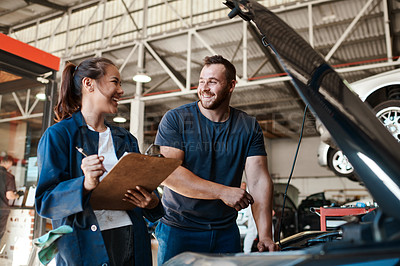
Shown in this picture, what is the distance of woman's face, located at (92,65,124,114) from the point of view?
1413mm

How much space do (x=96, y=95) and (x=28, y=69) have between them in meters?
2.73

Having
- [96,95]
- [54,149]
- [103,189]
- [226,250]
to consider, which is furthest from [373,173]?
[226,250]

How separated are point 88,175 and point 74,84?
21.6 inches

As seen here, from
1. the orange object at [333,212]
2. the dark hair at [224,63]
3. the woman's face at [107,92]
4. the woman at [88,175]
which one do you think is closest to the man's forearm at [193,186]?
the woman at [88,175]

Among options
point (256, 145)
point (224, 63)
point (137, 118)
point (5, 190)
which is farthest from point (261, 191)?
point (137, 118)

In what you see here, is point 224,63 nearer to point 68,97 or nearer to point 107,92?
point 107,92

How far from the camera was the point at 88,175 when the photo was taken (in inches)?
42.0

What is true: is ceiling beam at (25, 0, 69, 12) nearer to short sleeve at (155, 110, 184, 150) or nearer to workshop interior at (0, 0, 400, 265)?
workshop interior at (0, 0, 400, 265)

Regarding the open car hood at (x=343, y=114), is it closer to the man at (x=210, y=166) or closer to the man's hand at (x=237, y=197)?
the man's hand at (x=237, y=197)

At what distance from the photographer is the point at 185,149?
5.97 ft

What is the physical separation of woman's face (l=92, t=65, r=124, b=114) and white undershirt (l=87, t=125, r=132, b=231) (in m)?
0.10

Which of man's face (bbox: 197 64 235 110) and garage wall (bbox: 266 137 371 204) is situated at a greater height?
garage wall (bbox: 266 137 371 204)

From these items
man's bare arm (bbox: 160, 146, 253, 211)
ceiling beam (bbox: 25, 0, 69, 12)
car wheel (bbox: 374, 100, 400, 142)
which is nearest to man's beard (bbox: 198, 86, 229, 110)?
man's bare arm (bbox: 160, 146, 253, 211)

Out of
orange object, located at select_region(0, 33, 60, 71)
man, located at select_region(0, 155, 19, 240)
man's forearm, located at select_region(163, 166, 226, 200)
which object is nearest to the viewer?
man's forearm, located at select_region(163, 166, 226, 200)
